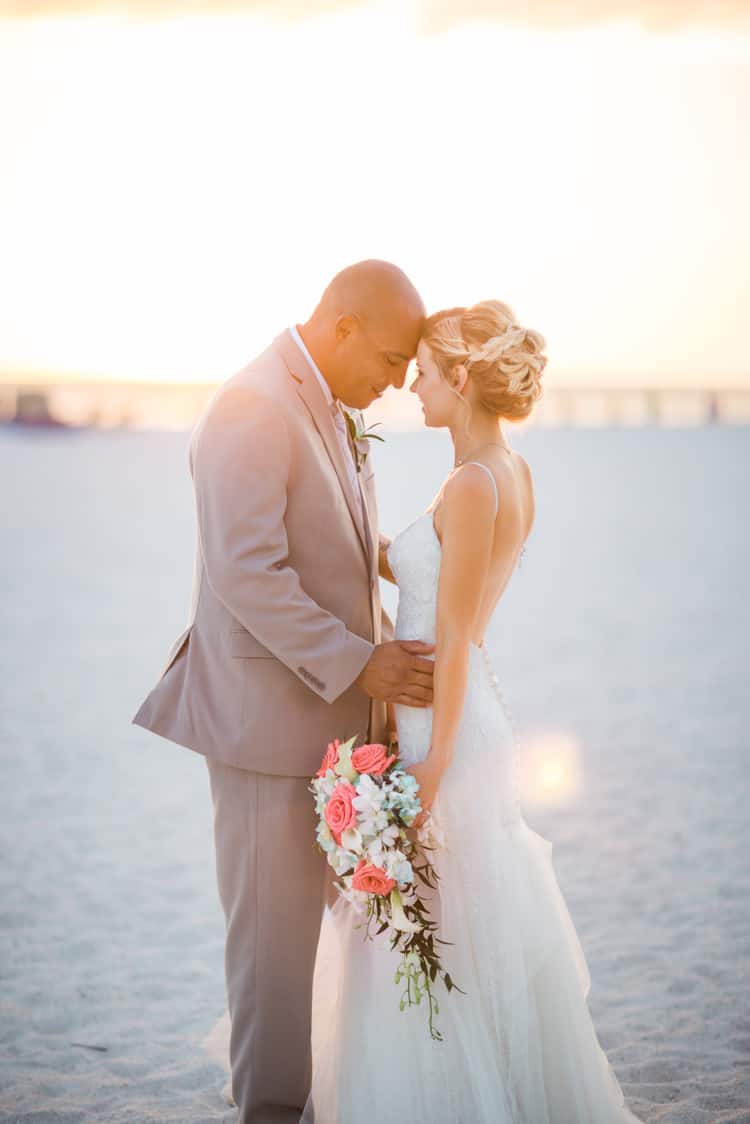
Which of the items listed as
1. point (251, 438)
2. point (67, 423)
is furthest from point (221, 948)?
point (67, 423)

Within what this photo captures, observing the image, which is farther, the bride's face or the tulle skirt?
the bride's face

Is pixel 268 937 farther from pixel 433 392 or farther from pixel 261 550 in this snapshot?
pixel 433 392

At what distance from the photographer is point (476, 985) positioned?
362 cm

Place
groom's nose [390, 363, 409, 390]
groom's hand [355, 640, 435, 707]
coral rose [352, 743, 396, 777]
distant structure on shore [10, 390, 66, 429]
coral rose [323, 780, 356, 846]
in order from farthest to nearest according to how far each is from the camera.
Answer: distant structure on shore [10, 390, 66, 429]
groom's nose [390, 363, 409, 390]
groom's hand [355, 640, 435, 707]
coral rose [352, 743, 396, 777]
coral rose [323, 780, 356, 846]

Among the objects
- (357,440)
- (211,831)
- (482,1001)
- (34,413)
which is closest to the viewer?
(482,1001)

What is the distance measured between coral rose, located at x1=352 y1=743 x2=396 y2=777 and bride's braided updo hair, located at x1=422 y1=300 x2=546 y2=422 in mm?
1175

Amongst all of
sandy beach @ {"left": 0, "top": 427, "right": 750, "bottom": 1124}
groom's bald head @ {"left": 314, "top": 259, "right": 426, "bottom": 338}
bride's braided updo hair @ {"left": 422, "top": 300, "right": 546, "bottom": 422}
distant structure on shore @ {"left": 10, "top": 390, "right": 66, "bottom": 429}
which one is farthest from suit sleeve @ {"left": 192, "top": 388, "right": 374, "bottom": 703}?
distant structure on shore @ {"left": 10, "top": 390, "right": 66, "bottom": 429}

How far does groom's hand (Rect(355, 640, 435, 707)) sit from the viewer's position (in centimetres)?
358

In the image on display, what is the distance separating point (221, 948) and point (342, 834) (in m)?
2.71

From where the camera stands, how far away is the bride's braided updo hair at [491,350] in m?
3.64

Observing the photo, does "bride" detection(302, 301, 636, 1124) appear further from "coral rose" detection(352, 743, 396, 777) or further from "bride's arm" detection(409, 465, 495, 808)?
"coral rose" detection(352, 743, 396, 777)

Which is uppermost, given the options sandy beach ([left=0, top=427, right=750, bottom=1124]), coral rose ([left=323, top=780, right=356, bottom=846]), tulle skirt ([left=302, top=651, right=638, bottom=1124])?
coral rose ([left=323, top=780, right=356, bottom=846])

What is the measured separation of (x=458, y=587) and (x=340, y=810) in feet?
2.49

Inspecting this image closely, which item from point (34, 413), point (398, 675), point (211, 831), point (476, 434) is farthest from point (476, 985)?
point (34, 413)
